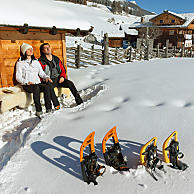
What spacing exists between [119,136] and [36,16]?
3.84 meters

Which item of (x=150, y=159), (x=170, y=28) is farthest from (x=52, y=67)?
(x=170, y=28)

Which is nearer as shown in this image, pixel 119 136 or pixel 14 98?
pixel 119 136

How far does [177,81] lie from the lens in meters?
5.29

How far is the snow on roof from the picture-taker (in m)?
4.62

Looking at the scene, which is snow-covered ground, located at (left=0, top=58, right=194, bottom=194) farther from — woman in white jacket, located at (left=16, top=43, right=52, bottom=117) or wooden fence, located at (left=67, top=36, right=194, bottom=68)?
wooden fence, located at (left=67, top=36, right=194, bottom=68)

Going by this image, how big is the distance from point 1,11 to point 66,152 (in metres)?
3.55

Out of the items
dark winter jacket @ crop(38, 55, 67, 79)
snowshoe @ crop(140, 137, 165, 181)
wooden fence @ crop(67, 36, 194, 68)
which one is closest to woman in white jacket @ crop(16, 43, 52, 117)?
dark winter jacket @ crop(38, 55, 67, 79)

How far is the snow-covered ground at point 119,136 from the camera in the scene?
2232 millimetres

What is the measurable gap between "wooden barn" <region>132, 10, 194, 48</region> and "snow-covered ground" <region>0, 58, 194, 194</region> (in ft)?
89.7

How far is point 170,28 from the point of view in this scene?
30250 mm

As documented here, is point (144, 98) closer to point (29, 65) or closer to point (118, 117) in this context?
point (118, 117)

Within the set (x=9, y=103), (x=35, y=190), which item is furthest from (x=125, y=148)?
(x=9, y=103)

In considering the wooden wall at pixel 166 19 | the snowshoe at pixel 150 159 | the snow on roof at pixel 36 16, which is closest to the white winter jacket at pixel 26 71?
the snow on roof at pixel 36 16

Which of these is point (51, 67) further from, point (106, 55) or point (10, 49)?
point (106, 55)
